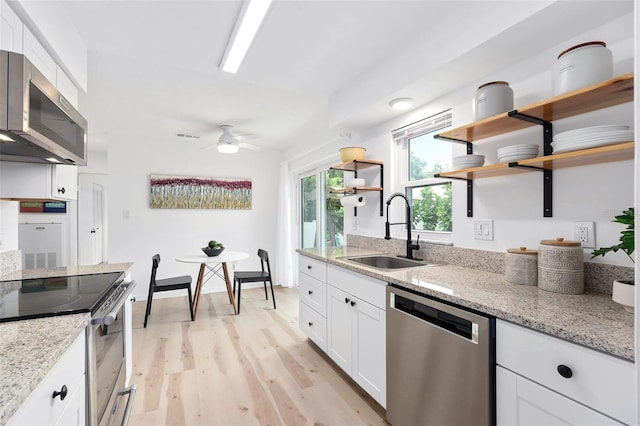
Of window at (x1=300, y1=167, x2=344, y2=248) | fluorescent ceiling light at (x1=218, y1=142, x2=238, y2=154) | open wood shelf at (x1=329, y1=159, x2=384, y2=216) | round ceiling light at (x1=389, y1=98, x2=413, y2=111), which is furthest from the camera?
window at (x1=300, y1=167, x2=344, y2=248)

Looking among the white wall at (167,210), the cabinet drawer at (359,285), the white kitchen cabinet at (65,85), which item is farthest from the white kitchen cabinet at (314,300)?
the white wall at (167,210)

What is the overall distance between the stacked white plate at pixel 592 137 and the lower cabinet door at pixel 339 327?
Answer: 4.65 feet

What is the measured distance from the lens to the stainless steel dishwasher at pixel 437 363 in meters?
1.15

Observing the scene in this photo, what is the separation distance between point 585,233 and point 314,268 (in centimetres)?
179

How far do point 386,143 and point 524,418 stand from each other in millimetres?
2172

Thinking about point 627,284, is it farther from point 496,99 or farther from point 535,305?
point 496,99

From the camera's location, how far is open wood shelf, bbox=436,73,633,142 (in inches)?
44.8

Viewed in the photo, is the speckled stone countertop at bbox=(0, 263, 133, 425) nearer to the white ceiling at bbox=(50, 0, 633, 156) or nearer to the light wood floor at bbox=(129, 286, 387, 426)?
the light wood floor at bbox=(129, 286, 387, 426)

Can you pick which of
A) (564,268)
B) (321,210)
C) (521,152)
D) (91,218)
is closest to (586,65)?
(521,152)

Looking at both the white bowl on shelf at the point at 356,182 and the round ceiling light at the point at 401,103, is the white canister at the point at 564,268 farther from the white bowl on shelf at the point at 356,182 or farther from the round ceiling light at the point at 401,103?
the white bowl on shelf at the point at 356,182

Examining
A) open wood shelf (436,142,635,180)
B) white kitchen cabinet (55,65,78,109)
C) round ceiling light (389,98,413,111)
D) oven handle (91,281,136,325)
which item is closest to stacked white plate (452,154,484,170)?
open wood shelf (436,142,635,180)

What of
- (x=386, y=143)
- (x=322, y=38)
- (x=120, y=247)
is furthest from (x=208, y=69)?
(x=120, y=247)

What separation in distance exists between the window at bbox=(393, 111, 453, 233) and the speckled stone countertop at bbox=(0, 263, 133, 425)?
2.15m

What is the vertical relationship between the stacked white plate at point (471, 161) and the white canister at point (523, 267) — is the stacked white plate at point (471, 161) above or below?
above
